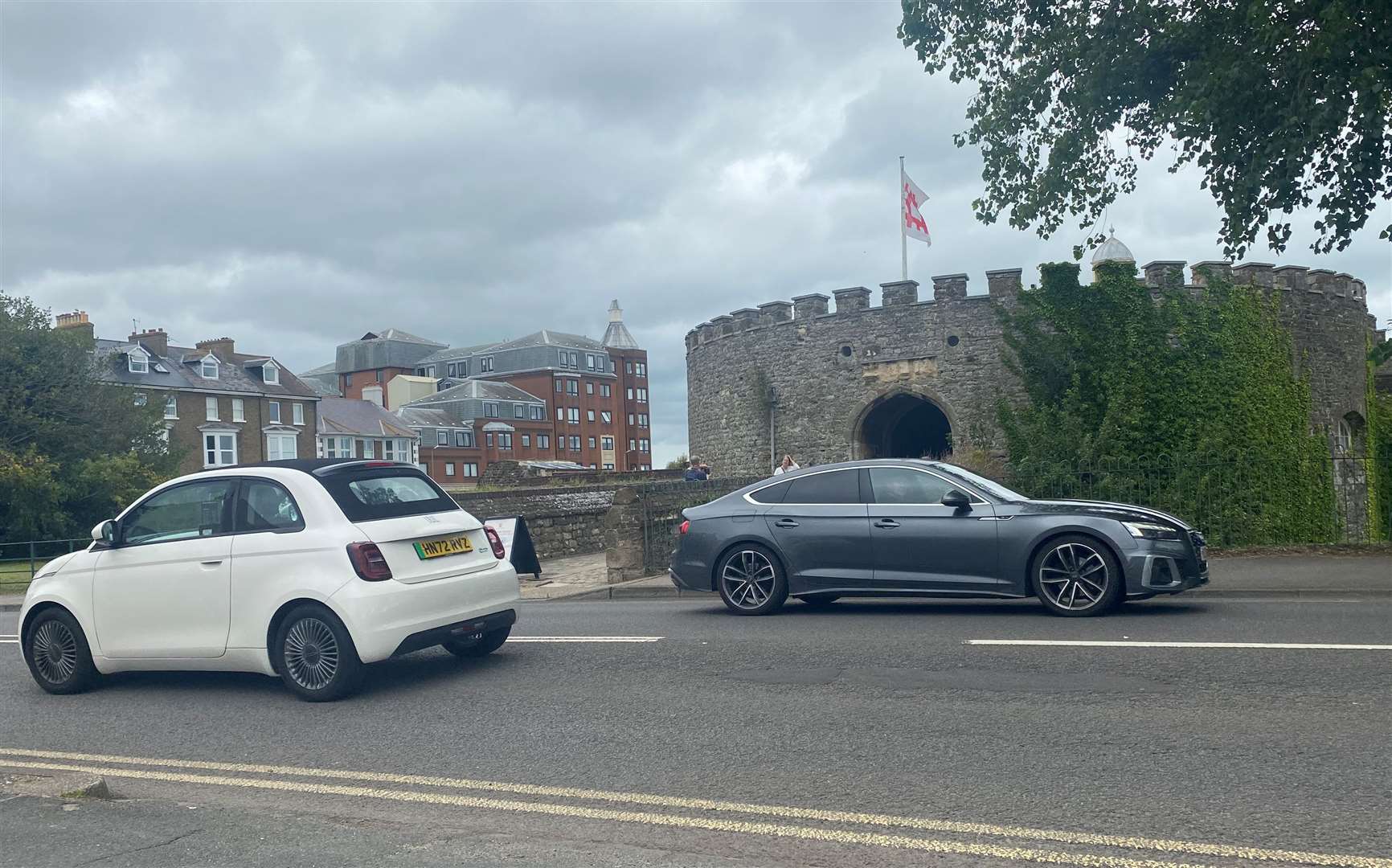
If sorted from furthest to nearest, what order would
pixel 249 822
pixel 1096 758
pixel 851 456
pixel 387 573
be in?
pixel 851 456 < pixel 387 573 < pixel 1096 758 < pixel 249 822

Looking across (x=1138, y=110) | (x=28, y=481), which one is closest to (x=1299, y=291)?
(x=1138, y=110)

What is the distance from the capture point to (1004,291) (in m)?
27.7

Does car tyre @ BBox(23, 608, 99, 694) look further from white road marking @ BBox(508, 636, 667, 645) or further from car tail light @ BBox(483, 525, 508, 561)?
white road marking @ BBox(508, 636, 667, 645)

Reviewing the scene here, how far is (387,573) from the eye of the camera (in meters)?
7.64

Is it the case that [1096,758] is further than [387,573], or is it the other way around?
[387,573]

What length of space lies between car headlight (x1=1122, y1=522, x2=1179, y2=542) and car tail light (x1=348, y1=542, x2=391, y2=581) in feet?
20.7

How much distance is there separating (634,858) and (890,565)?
6.62 metres

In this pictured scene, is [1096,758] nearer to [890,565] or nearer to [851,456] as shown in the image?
[890,565]

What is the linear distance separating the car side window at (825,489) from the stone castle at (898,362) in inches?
661

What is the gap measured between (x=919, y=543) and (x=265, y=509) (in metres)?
5.77

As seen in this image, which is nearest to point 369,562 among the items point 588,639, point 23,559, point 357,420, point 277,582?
point 277,582

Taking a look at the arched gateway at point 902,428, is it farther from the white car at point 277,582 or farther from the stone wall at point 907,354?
the white car at point 277,582

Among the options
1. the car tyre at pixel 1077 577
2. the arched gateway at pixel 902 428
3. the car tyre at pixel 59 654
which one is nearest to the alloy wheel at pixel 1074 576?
the car tyre at pixel 1077 577

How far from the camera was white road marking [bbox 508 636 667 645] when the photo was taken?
9.76 m
